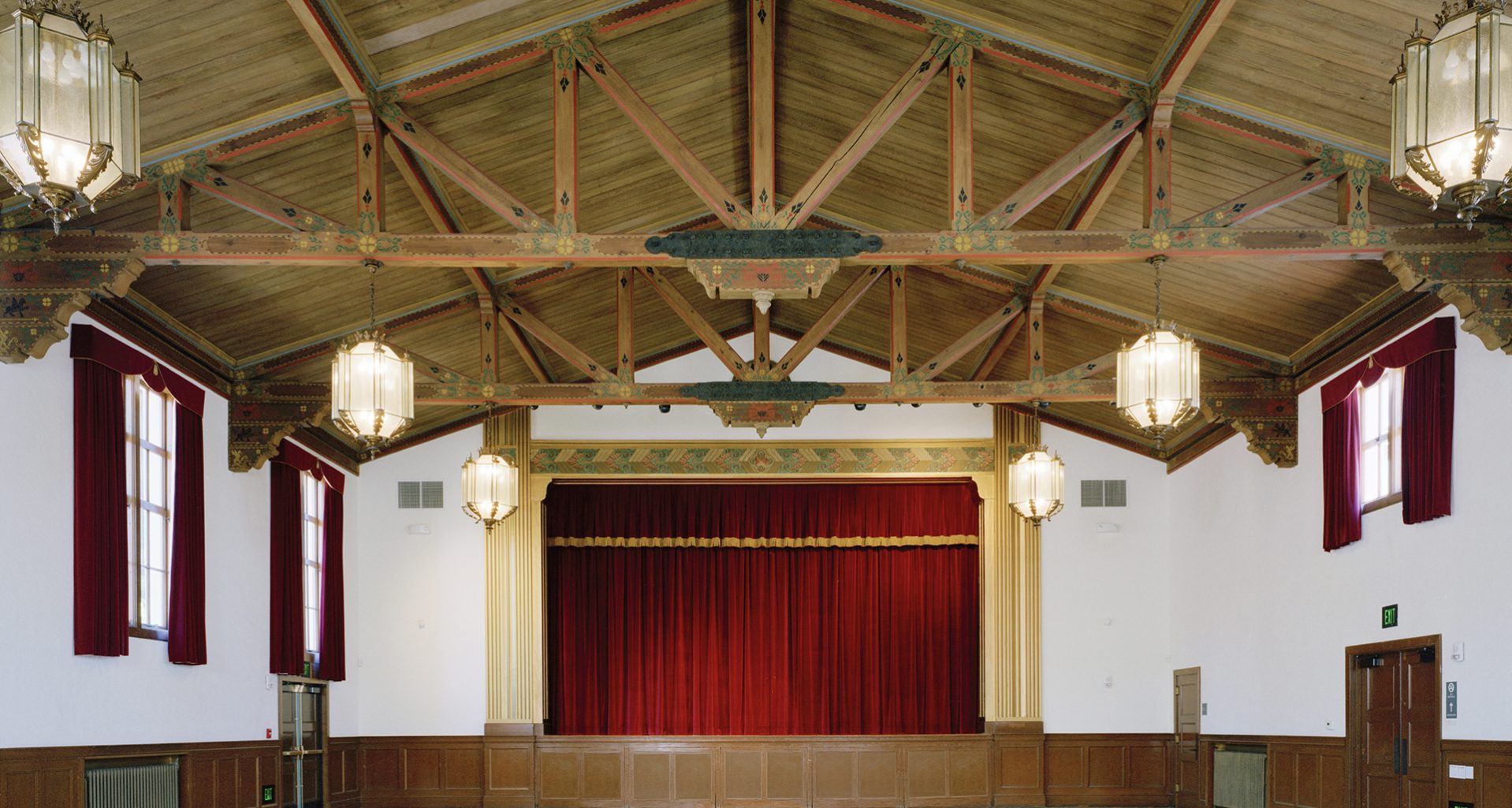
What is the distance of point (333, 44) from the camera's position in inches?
340

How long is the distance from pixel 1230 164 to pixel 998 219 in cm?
201

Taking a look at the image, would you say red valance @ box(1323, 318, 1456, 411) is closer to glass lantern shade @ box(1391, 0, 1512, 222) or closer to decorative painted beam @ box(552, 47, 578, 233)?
glass lantern shade @ box(1391, 0, 1512, 222)

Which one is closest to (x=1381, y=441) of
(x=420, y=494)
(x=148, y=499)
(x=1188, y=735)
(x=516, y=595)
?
(x=1188, y=735)

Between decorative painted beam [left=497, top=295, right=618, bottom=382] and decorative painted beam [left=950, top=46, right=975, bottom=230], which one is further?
decorative painted beam [left=497, top=295, right=618, bottom=382]

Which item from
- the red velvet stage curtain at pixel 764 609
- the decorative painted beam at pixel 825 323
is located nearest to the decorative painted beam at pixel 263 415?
the decorative painted beam at pixel 825 323

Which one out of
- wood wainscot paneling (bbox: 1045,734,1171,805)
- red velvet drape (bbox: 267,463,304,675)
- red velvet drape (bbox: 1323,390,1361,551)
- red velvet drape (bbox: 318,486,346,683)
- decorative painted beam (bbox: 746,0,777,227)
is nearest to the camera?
→ decorative painted beam (bbox: 746,0,777,227)

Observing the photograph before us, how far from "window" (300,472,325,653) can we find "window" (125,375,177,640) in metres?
3.84

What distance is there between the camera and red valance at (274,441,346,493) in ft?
49.3

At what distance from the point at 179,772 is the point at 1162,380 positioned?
8537 mm

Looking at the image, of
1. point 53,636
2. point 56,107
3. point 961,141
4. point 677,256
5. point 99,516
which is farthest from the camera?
point 99,516

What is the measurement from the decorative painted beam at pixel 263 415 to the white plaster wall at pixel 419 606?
4.13 m

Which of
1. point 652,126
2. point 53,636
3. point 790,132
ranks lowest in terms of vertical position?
point 53,636

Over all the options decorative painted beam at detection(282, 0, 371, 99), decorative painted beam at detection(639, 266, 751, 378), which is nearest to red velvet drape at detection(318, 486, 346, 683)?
decorative painted beam at detection(639, 266, 751, 378)

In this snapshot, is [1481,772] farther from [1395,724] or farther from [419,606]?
[419,606]
